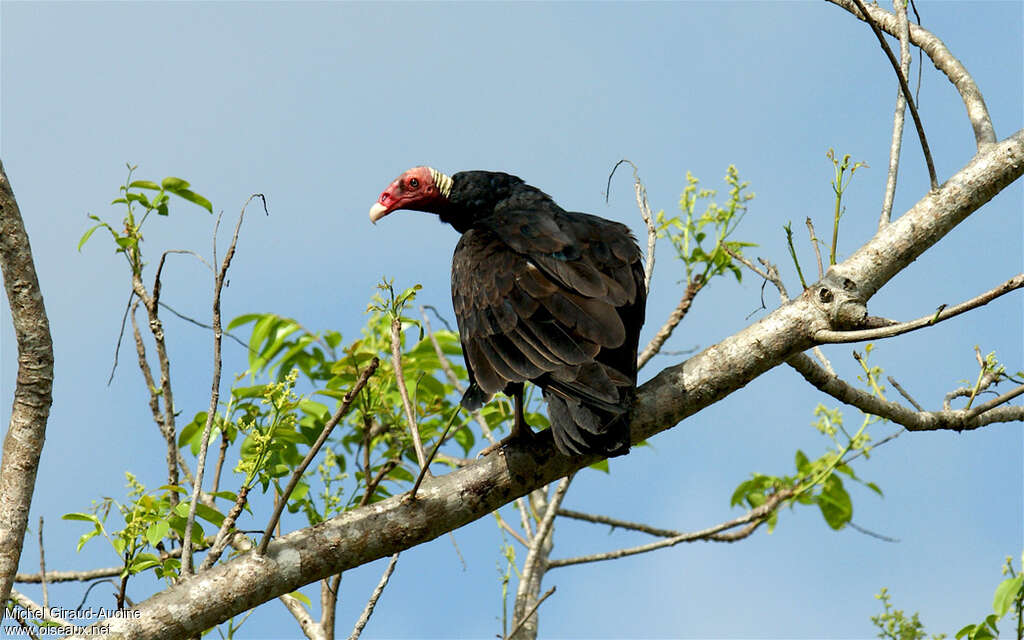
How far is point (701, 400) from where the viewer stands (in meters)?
2.98

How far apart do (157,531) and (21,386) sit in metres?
0.55

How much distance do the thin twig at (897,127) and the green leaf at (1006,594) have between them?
1.15m

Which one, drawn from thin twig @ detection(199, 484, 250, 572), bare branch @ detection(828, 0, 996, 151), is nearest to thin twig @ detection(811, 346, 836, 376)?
bare branch @ detection(828, 0, 996, 151)

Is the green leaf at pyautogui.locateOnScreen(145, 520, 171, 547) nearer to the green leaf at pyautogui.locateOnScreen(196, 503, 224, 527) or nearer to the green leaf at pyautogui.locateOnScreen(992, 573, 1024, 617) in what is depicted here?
the green leaf at pyautogui.locateOnScreen(196, 503, 224, 527)

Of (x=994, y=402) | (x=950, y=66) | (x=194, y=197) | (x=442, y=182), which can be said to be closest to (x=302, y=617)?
(x=194, y=197)

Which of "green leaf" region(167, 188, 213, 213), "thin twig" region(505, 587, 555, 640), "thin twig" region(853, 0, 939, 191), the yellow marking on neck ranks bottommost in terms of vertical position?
"thin twig" region(505, 587, 555, 640)

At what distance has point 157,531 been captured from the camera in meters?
2.76

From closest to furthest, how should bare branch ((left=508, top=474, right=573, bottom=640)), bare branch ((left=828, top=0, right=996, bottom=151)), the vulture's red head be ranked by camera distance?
bare branch ((left=828, top=0, right=996, bottom=151)) → bare branch ((left=508, top=474, right=573, bottom=640)) → the vulture's red head

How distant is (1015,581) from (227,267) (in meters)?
2.54

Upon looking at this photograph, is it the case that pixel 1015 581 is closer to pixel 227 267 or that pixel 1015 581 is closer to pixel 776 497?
pixel 776 497

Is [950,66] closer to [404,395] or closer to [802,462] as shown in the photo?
[802,462]

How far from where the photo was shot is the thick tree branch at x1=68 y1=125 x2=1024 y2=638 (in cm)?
267

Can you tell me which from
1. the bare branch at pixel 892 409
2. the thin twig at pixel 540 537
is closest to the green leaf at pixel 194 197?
the thin twig at pixel 540 537

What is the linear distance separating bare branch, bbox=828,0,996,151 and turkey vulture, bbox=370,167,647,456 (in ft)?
4.21
